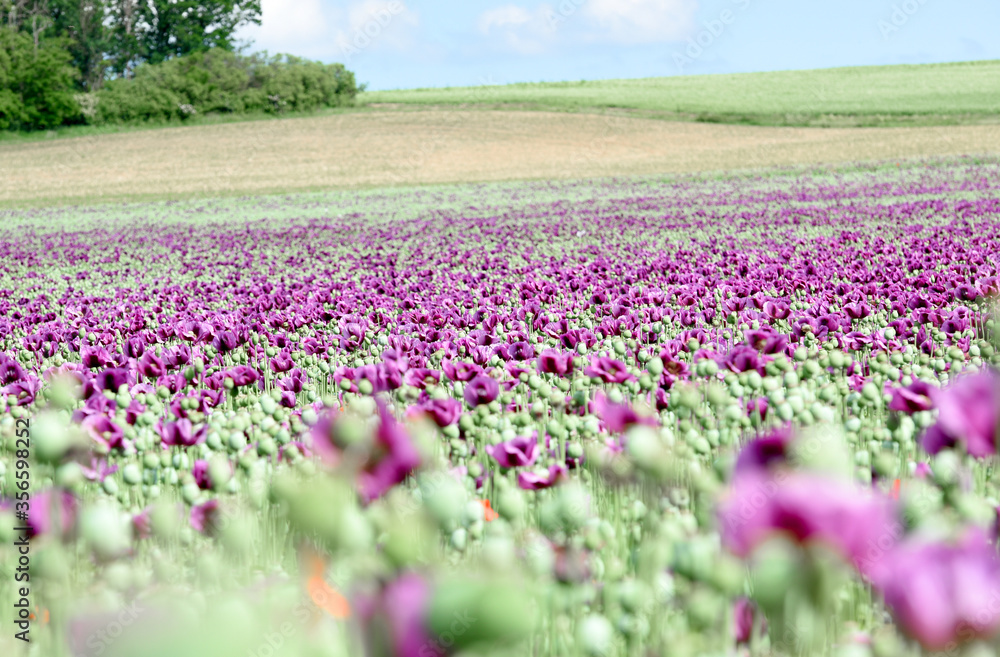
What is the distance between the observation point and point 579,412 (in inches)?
127

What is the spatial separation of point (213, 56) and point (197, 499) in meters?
66.3

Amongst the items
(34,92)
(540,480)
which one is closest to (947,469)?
(540,480)

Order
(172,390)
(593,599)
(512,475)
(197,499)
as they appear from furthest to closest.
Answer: (172,390) < (512,475) < (197,499) < (593,599)

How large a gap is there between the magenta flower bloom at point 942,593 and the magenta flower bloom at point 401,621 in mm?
402

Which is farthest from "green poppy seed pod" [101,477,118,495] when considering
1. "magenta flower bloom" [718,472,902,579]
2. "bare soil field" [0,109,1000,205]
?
"bare soil field" [0,109,1000,205]

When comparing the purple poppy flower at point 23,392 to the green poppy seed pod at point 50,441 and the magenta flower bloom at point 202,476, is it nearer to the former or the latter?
the magenta flower bloom at point 202,476

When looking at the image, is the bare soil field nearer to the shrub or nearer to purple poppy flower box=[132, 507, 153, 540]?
the shrub

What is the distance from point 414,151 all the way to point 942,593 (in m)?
43.7

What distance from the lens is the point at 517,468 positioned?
2398 millimetres

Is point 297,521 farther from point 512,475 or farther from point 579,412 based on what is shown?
point 579,412

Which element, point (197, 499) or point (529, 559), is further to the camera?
point (197, 499)

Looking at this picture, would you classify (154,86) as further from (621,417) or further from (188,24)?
(621,417)

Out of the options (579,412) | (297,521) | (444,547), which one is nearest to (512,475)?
(444,547)

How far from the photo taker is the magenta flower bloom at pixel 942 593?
77 centimetres
